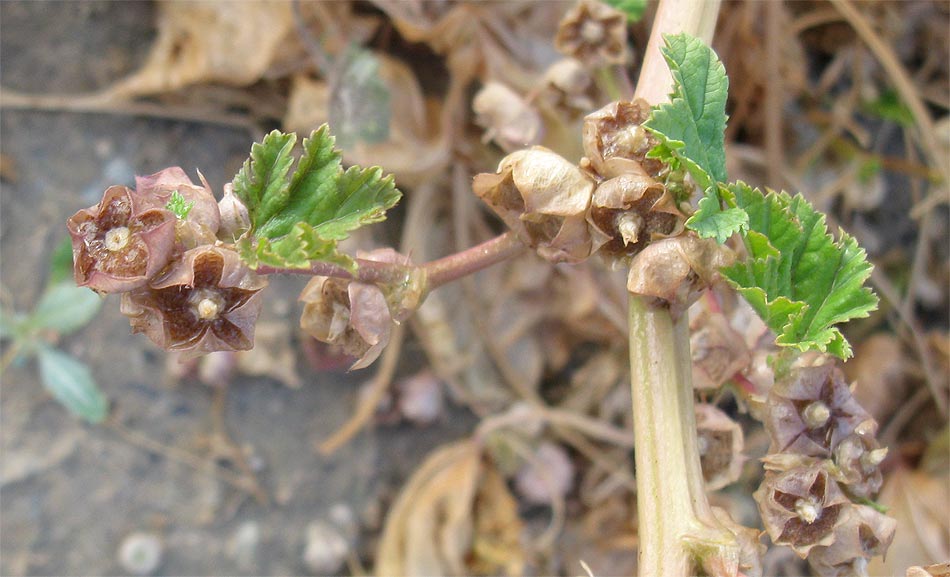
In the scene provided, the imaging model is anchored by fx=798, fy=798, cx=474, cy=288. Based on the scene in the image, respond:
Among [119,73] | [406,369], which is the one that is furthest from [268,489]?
[119,73]

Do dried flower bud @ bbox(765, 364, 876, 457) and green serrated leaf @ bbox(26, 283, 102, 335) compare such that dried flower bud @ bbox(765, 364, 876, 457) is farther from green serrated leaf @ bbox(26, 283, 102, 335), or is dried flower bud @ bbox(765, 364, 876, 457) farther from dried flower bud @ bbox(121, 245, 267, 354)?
green serrated leaf @ bbox(26, 283, 102, 335)

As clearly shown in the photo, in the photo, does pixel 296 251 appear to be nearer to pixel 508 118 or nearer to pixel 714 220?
pixel 714 220

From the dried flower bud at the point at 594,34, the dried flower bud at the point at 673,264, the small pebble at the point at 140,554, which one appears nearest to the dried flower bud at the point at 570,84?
the dried flower bud at the point at 594,34

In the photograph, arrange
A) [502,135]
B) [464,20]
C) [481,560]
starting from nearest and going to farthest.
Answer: [502,135] → [464,20] → [481,560]

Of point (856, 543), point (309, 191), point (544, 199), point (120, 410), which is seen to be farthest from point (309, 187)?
point (120, 410)

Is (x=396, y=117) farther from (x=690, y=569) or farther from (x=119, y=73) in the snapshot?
(x=690, y=569)

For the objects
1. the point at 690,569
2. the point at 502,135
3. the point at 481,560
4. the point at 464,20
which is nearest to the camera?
the point at 690,569

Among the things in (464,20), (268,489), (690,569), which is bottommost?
(268,489)
